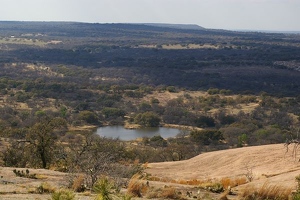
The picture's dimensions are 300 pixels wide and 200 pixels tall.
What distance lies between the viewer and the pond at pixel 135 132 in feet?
162

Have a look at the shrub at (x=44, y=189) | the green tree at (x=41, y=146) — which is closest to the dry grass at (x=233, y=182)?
the shrub at (x=44, y=189)

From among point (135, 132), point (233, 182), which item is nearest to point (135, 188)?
point (233, 182)

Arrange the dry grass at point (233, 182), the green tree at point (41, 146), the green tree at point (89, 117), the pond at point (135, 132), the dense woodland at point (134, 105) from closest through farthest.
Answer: the dry grass at point (233, 182)
the green tree at point (41, 146)
the dense woodland at point (134, 105)
the pond at point (135, 132)
the green tree at point (89, 117)

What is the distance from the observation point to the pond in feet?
162

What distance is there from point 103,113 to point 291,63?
72.6 metres

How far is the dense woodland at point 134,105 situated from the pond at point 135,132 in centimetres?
150

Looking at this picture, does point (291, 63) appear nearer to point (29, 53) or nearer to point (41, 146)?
point (29, 53)

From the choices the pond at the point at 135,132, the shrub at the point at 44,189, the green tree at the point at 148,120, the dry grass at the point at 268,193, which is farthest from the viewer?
the green tree at the point at 148,120

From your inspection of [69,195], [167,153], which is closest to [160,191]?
[69,195]

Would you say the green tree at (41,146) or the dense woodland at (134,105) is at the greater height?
the green tree at (41,146)

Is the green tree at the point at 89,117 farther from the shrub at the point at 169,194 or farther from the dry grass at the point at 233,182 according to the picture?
the shrub at the point at 169,194

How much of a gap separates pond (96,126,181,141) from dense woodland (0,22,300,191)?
1503 millimetres

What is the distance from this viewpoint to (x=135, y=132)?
169 ft

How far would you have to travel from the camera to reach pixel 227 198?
1168 cm
